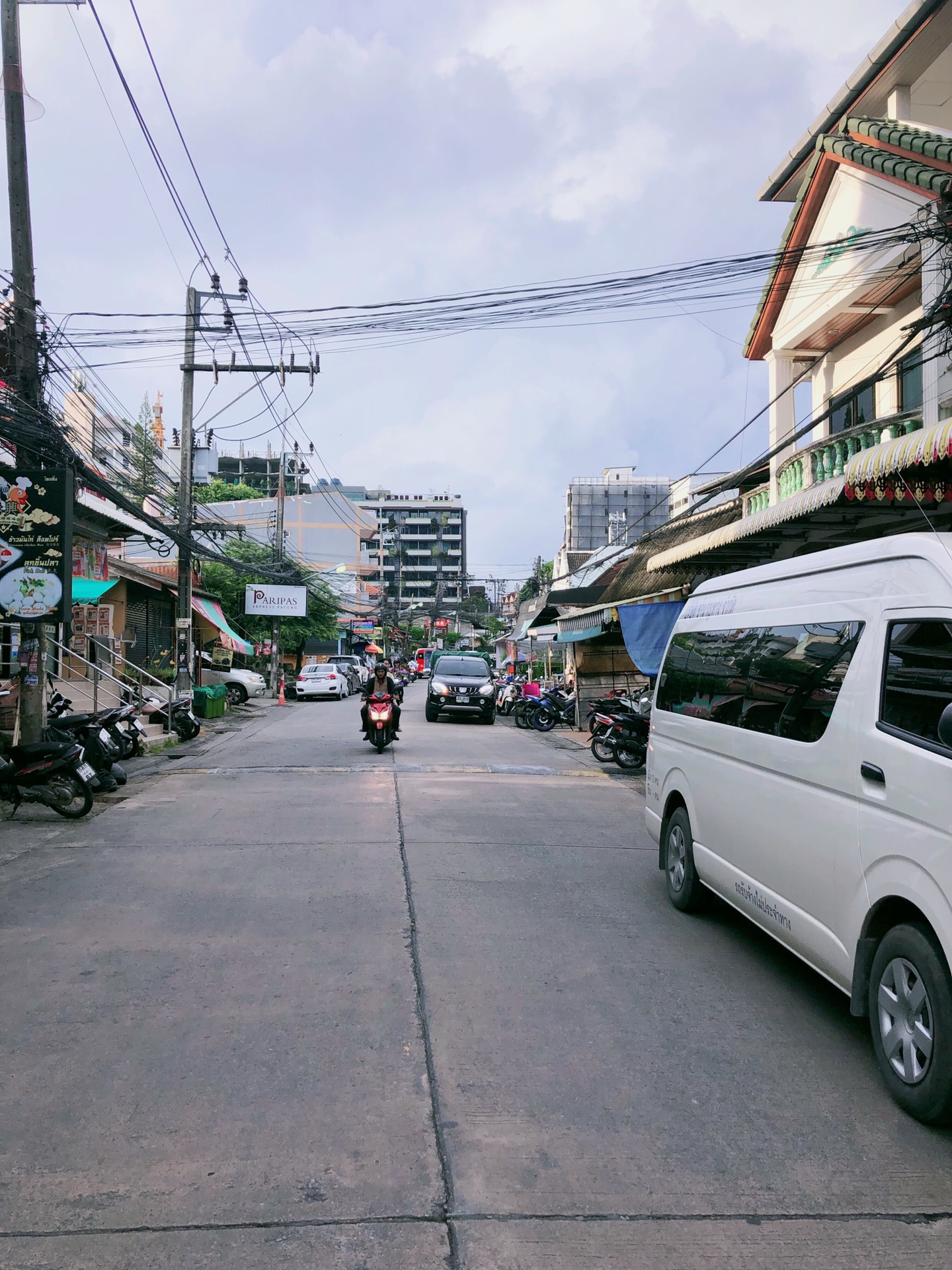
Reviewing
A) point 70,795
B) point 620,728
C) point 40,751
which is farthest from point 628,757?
point 40,751

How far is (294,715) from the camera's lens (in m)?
26.8

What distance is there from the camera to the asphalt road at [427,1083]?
2.86 meters

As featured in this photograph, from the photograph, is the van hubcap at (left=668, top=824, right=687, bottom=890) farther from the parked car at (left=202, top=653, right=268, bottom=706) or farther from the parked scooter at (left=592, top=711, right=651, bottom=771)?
the parked car at (left=202, top=653, right=268, bottom=706)

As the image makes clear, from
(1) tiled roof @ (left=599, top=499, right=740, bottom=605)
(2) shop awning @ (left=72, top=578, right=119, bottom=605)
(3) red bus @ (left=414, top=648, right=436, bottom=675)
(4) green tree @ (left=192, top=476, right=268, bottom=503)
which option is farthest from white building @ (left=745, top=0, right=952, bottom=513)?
(3) red bus @ (left=414, top=648, right=436, bottom=675)

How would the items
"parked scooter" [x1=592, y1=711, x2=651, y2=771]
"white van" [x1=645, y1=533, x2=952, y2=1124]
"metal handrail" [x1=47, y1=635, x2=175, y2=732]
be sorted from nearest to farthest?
"white van" [x1=645, y1=533, x2=952, y2=1124] → "parked scooter" [x1=592, y1=711, x2=651, y2=771] → "metal handrail" [x1=47, y1=635, x2=175, y2=732]

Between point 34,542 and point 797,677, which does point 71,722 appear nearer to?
point 34,542

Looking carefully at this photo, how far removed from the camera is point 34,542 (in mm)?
11305

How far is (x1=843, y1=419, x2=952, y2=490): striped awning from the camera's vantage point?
23.3 ft

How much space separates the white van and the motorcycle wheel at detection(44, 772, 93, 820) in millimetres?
6811

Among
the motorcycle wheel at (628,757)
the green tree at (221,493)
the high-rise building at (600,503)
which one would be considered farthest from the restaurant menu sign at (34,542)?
the high-rise building at (600,503)

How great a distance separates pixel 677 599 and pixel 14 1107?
549 inches

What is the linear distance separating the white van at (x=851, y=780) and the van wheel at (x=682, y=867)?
0.21 metres

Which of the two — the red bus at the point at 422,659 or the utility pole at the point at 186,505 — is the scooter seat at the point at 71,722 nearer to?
the utility pole at the point at 186,505

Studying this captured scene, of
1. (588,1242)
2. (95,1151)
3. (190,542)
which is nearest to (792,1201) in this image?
(588,1242)
